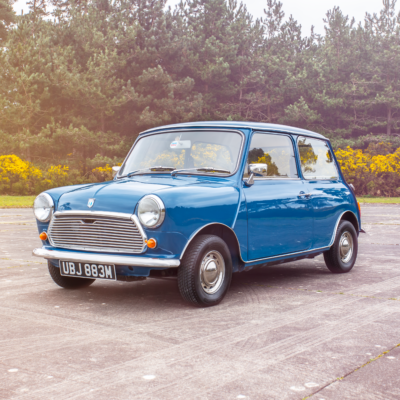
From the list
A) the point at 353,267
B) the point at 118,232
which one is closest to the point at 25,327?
the point at 118,232

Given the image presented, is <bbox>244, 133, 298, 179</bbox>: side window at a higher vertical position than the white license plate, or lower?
higher

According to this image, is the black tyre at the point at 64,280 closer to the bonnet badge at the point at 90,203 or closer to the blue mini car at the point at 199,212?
the blue mini car at the point at 199,212

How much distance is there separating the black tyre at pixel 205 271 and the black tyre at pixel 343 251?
2353 millimetres

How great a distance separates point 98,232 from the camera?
511 cm

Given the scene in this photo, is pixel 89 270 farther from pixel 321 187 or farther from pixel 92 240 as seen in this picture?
pixel 321 187

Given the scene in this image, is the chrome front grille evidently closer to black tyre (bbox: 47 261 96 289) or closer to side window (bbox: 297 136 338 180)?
black tyre (bbox: 47 261 96 289)

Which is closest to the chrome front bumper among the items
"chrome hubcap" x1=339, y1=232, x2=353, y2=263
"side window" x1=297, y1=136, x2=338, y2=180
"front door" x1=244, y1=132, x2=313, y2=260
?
"front door" x1=244, y1=132, x2=313, y2=260

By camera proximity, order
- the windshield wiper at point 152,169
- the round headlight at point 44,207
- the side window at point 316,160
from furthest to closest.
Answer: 1. the side window at point 316,160
2. the windshield wiper at point 152,169
3. the round headlight at point 44,207

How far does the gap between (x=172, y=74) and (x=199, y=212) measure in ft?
141

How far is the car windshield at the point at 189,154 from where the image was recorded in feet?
19.4

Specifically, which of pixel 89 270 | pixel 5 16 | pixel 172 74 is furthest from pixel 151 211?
pixel 5 16

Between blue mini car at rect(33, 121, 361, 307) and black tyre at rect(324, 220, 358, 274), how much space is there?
0.02 meters

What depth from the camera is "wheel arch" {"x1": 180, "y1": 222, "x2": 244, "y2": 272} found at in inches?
211

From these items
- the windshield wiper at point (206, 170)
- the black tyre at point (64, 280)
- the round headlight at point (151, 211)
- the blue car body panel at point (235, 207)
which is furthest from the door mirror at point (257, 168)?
the black tyre at point (64, 280)
